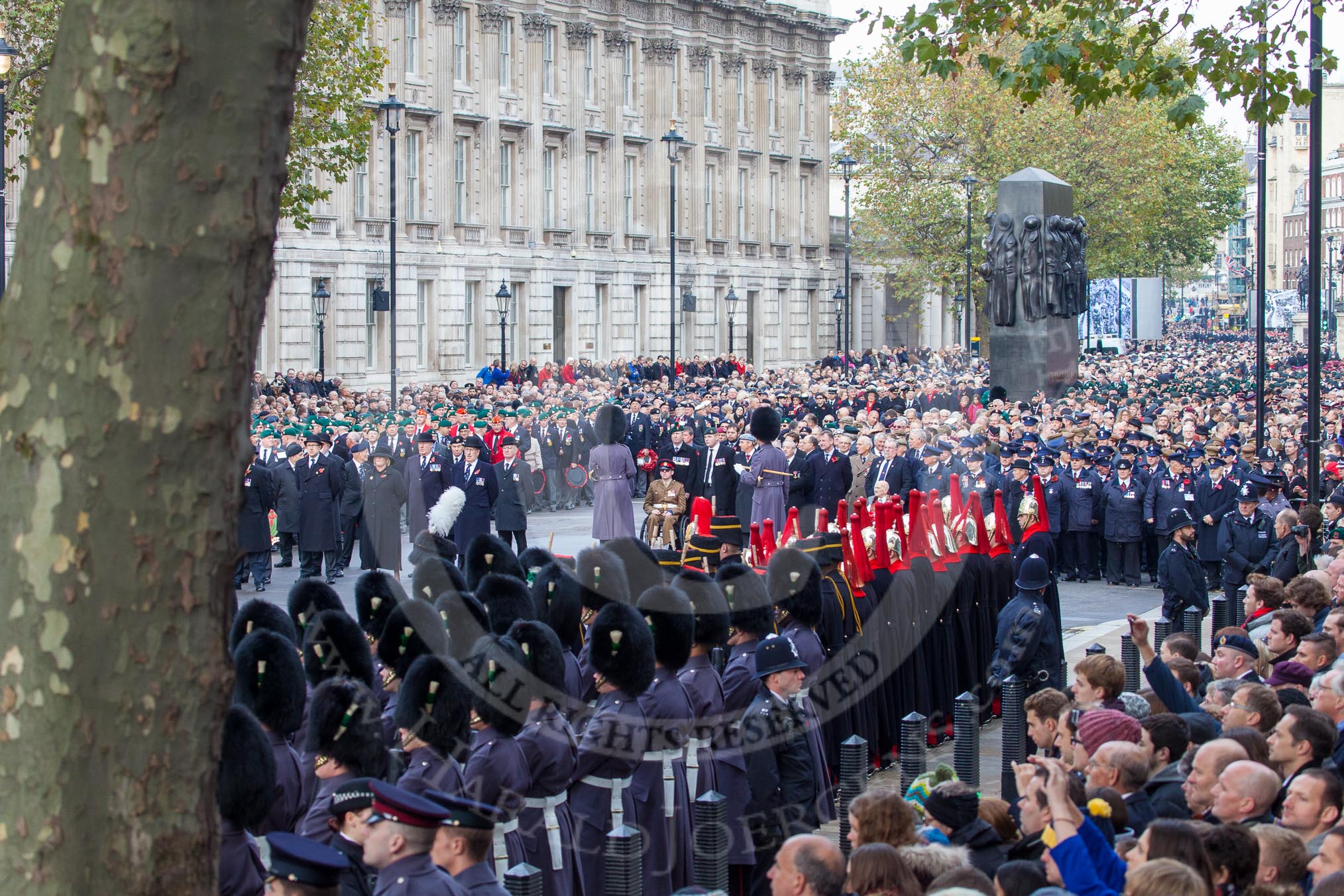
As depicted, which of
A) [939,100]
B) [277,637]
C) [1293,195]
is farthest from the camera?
[1293,195]

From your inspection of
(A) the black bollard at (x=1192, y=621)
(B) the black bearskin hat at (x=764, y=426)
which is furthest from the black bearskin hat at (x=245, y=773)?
(B) the black bearskin hat at (x=764, y=426)

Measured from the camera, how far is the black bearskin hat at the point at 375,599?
398 inches

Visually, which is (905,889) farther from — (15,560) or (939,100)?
A: (939,100)

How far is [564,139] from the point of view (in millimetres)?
52406

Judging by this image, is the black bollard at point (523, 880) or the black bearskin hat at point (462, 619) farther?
the black bearskin hat at point (462, 619)

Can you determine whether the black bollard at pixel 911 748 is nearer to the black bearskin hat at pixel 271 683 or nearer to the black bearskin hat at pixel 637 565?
the black bearskin hat at pixel 637 565

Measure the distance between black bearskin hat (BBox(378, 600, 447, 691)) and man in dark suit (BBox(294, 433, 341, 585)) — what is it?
10.2m

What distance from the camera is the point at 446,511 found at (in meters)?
17.9

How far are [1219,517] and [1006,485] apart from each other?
214 cm

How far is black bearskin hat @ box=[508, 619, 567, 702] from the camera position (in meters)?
7.68

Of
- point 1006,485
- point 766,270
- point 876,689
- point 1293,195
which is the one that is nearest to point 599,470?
point 1006,485

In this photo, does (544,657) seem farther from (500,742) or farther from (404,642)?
(404,642)

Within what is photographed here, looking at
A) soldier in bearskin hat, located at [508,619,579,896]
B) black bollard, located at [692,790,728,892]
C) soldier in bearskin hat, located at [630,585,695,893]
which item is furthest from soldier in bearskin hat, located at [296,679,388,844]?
soldier in bearskin hat, located at [630,585,695,893]

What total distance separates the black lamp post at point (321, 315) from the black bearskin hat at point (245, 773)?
3493 centimetres
